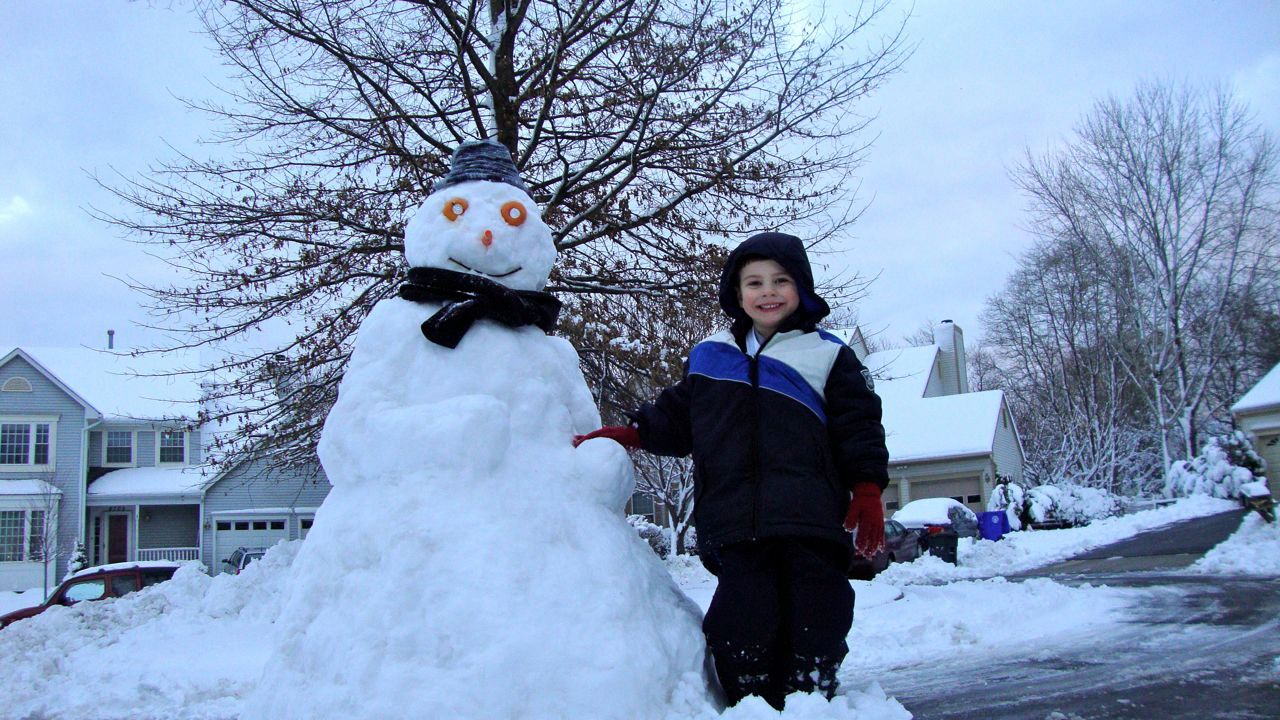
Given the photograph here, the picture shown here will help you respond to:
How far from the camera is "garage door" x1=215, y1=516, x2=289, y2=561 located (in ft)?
77.7

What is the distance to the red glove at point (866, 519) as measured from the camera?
8.39 ft

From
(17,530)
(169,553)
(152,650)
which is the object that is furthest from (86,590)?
(169,553)

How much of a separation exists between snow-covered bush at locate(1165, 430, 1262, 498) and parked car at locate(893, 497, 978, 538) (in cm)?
603

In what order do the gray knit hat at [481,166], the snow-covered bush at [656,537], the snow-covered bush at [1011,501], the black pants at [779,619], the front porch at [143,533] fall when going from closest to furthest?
1. the black pants at [779,619]
2. the gray knit hat at [481,166]
3. the snow-covered bush at [656,537]
4. the snow-covered bush at [1011,501]
5. the front porch at [143,533]

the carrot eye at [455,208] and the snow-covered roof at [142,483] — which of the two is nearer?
the carrot eye at [455,208]

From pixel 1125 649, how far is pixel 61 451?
24.9 metres

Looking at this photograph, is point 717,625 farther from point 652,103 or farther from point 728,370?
point 652,103

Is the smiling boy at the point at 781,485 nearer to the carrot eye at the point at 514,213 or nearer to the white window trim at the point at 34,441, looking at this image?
the carrot eye at the point at 514,213

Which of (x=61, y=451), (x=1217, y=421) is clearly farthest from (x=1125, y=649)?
(x=1217, y=421)

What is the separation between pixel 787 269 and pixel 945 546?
1336 centimetres

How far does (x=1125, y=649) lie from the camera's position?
20.1ft

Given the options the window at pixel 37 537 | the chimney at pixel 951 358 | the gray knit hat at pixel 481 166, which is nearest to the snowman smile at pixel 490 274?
the gray knit hat at pixel 481 166

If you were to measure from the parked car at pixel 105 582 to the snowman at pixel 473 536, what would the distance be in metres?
10.2

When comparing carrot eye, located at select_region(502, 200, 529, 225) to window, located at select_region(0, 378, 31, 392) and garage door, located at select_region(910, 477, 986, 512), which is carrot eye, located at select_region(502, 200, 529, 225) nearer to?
garage door, located at select_region(910, 477, 986, 512)
